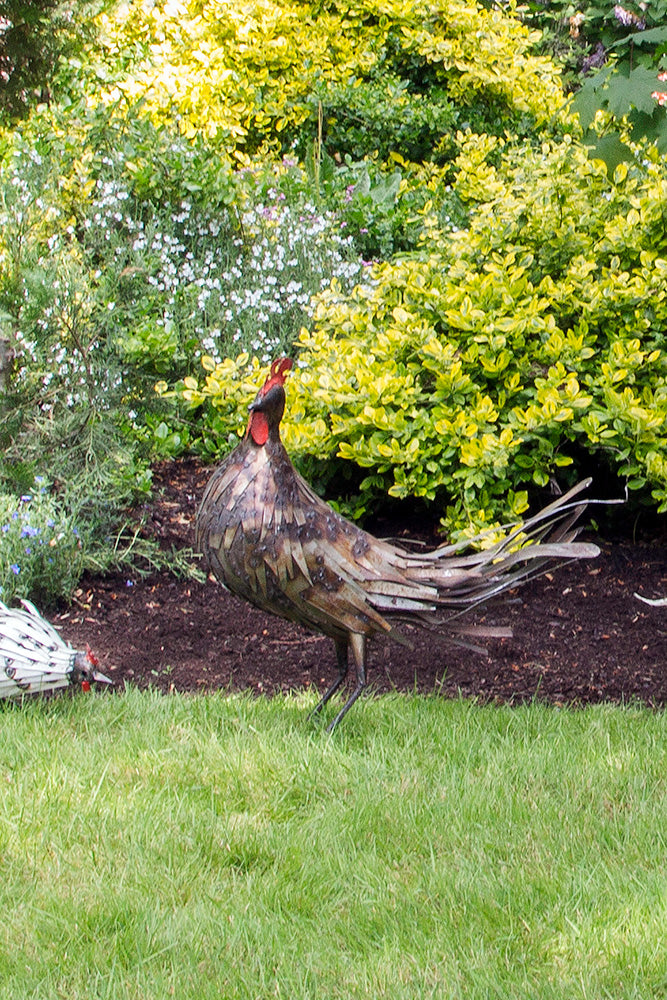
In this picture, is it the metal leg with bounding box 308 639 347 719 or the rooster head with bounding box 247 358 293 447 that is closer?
the rooster head with bounding box 247 358 293 447

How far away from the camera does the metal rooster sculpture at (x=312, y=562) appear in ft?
A: 10.3

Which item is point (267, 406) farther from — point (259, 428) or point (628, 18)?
point (628, 18)

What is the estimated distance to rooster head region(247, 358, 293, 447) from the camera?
321cm

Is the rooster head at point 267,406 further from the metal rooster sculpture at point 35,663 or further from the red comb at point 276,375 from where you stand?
the metal rooster sculpture at point 35,663

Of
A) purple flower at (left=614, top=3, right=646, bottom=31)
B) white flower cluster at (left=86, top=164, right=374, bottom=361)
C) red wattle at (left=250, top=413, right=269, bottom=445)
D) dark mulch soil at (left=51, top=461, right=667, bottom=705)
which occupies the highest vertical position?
purple flower at (left=614, top=3, right=646, bottom=31)

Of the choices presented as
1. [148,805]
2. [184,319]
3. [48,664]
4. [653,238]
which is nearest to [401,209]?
[184,319]

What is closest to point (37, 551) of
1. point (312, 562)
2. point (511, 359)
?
point (312, 562)

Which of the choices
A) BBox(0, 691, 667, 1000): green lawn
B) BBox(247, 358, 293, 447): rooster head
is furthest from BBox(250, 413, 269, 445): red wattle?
BBox(0, 691, 667, 1000): green lawn

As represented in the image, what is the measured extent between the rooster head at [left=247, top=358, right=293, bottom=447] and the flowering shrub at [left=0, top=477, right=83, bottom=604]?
1.55 m

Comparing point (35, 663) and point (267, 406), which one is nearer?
point (267, 406)

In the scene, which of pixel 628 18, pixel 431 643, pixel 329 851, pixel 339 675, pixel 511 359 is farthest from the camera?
pixel 628 18

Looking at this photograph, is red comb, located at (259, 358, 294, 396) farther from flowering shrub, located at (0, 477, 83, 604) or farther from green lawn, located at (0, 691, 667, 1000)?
flowering shrub, located at (0, 477, 83, 604)

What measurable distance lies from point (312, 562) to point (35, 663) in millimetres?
1004

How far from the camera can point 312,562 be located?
315cm
